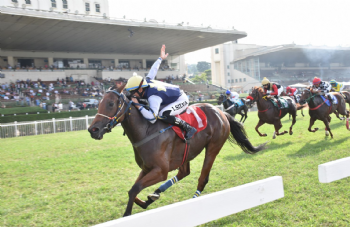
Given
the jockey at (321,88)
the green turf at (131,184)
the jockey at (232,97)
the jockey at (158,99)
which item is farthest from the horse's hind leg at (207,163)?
the jockey at (232,97)

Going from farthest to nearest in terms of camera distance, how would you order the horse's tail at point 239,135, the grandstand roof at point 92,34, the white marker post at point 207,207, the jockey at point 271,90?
the grandstand roof at point 92,34, the jockey at point 271,90, the horse's tail at point 239,135, the white marker post at point 207,207

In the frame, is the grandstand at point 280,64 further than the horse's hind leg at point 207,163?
Yes

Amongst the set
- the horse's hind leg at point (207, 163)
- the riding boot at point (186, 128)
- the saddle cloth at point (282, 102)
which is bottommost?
the horse's hind leg at point (207, 163)

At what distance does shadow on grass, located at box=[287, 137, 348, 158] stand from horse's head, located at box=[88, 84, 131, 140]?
4943 mm

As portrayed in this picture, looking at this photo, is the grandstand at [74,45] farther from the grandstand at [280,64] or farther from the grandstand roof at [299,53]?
the grandstand roof at [299,53]

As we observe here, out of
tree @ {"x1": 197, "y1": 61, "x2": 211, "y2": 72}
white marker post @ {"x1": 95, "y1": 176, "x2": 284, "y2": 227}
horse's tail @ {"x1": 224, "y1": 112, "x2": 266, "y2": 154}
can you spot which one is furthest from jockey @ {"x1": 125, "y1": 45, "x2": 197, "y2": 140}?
tree @ {"x1": 197, "y1": 61, "x2": 211, "y2": 72}

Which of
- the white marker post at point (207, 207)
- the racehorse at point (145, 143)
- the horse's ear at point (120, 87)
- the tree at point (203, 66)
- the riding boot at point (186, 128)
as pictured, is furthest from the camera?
the tree at point (203, 66)

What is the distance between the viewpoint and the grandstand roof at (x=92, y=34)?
82.9 ft

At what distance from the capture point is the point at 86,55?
129 feet

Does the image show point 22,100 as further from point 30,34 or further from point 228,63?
point 228,63

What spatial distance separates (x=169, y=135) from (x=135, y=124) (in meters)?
0.53

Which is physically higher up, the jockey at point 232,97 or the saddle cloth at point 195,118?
the saddle cloth at point 195,118

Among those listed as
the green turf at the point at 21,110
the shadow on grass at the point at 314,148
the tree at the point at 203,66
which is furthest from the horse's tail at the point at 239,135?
the tree at the point at 203,66

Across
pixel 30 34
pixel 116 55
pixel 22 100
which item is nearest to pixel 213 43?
pixel 116 55
